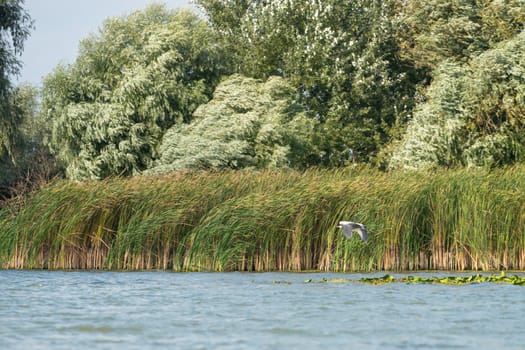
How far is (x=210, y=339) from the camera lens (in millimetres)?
12438

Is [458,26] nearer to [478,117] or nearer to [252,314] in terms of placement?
[478,117]

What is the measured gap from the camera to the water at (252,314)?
40.2ft

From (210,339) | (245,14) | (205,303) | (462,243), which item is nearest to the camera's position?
(210,339)

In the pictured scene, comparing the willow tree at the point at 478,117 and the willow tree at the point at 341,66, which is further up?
the willow tree at the point at 341,66

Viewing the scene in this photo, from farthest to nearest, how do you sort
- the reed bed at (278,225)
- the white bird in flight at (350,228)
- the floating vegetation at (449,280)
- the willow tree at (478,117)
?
the willow tree at (478,117)
the reed bed at (278,225)
the white bird in flight at (350,228)
the floating vegetation at (449,280)

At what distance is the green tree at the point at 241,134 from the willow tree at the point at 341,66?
5.08 meters

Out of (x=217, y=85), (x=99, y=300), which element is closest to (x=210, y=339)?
(x=99, y=300)

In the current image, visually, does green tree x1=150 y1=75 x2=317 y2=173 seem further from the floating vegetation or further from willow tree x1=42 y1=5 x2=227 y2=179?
the floating vegetation

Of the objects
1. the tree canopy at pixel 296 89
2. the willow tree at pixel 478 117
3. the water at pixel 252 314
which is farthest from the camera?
the tree canopy at pixel 296 89

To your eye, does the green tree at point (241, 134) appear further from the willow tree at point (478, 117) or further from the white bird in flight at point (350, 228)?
the white bird in flight at point (350, 228)

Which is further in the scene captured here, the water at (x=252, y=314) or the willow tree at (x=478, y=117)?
the willow tree at (x=478, y=117)

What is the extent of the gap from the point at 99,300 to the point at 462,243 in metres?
8.23

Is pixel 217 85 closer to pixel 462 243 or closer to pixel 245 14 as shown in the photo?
pixel 245 14

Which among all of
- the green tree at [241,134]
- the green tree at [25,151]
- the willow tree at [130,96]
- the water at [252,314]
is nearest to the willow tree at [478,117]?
the green tree at [241,134]
